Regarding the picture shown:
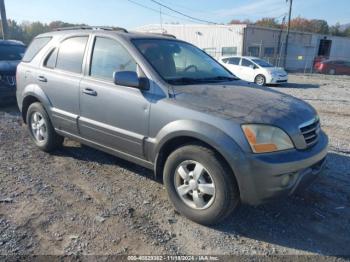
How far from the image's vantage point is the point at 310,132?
3186 mm

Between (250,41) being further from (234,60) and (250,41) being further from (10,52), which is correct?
(10,52)

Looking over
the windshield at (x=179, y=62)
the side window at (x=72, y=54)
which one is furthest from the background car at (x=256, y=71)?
the side window at (x=72, y=54)

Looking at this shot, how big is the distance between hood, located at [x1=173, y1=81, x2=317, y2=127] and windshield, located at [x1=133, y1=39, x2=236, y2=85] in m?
0.27

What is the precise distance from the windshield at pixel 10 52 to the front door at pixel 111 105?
5582 millimetres

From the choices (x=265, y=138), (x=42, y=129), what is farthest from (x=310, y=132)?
(x=42, y=129)

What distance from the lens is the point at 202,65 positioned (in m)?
4.21

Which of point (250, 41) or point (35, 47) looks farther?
point (250, 41)

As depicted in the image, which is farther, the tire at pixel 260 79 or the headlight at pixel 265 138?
the tire at pixel 260 79

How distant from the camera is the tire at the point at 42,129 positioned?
4.78 metres

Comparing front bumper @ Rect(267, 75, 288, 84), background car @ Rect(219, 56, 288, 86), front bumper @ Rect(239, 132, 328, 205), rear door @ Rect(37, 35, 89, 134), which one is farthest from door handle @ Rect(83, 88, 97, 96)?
front bumper @ Rect(267, 75, 288, 84)

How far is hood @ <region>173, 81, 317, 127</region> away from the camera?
9.55 feet

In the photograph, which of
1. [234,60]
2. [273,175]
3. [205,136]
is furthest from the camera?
[234,60]

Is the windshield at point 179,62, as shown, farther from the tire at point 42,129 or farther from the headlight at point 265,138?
the tire at point 42,129

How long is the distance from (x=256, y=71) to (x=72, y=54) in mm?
13693
